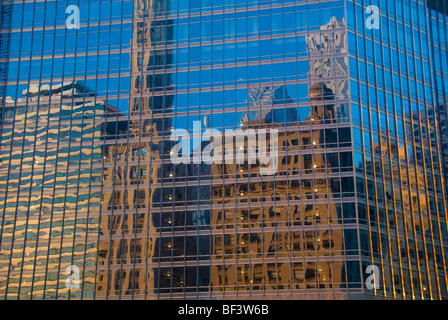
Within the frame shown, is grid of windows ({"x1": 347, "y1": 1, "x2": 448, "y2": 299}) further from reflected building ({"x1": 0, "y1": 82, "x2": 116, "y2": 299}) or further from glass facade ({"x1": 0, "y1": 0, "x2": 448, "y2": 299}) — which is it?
reflected building ({"x1": 0, "y1": 82, "x2": 116, "y2": 299})

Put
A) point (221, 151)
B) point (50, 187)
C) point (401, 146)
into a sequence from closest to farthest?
1. point (221, 151)
2. point (401, 146)
3. point (50, 187)

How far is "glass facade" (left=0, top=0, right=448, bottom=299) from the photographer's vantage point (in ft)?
210

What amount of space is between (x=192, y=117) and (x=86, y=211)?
45.1 feet

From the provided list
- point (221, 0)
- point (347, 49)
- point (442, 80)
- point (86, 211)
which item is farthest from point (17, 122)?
point (442, 80)

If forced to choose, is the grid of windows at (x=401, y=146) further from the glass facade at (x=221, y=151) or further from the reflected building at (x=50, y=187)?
the reflected building at (x=50, y=187)

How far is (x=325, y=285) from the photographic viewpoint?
61.8 metres

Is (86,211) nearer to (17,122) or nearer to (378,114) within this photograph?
(17,122)

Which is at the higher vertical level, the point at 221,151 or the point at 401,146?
the point at 401,146

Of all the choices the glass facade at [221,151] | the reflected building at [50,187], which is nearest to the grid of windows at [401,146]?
the glass facade at [221,151]

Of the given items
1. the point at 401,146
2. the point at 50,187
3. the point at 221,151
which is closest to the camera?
the point at 221,151

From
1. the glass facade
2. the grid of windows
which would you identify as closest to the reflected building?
the glass facade

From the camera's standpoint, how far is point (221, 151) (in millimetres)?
67250

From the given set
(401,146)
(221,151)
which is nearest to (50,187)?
(221,151)

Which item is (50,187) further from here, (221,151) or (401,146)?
(401,146)
